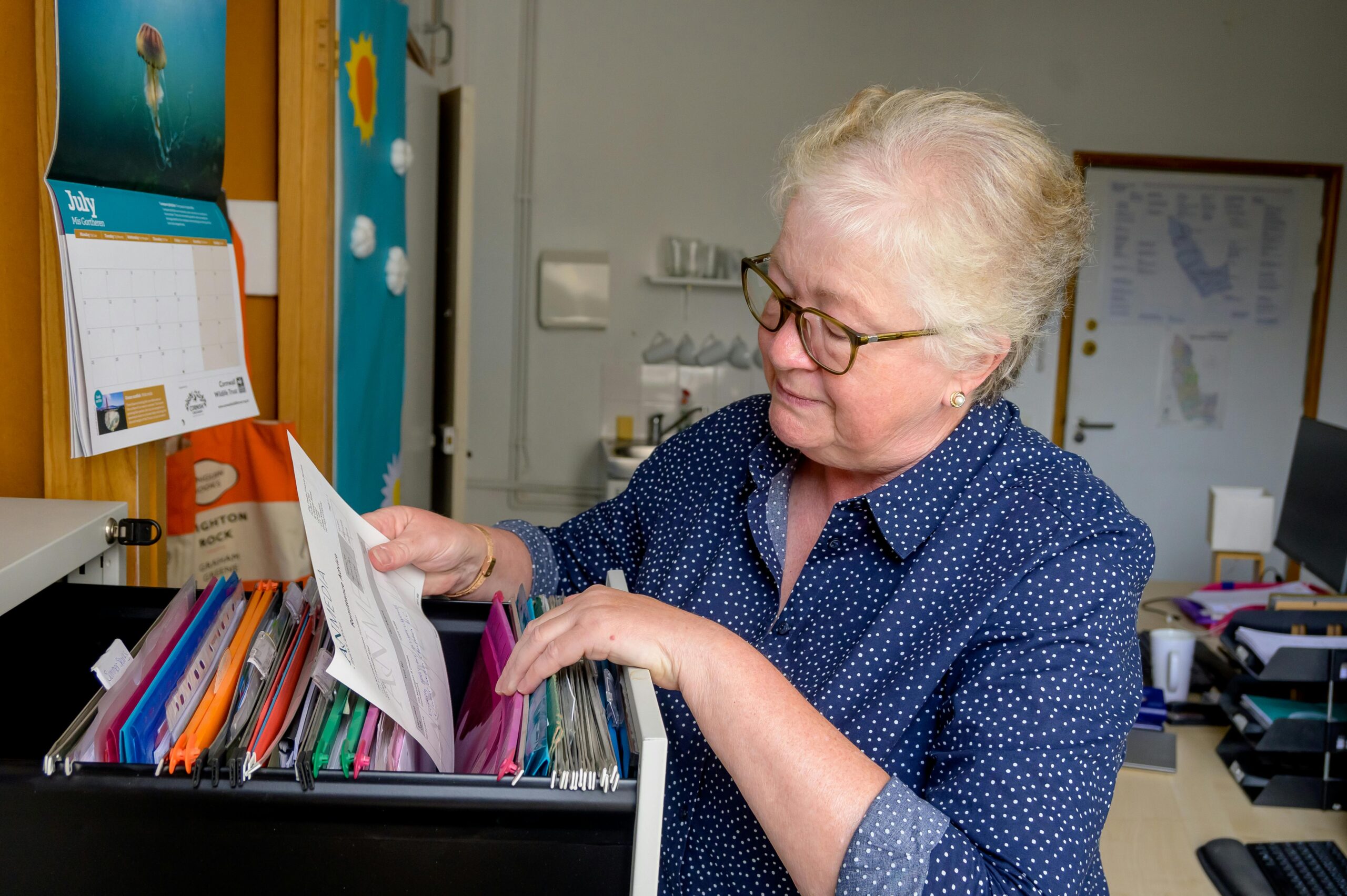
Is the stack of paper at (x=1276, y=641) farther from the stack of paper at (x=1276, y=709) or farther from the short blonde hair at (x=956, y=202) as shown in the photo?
the short blonde hair at (x=956, y=202)

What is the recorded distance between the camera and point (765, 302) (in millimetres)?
1117

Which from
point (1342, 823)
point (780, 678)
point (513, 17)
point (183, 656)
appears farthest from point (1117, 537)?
point (513, 17)

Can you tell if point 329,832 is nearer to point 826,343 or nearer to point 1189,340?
point 826,343

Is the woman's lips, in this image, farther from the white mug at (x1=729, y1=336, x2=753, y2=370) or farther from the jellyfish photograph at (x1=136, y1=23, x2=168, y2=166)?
the white mug at (x1=729, y1=336, x2=753, y2=370)

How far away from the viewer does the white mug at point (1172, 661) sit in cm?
219

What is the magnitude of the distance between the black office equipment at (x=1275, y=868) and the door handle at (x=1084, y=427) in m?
3.28

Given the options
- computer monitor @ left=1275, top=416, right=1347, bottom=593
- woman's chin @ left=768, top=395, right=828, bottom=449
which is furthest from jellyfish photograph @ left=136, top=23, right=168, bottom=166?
computer monitor @ left=1275, top=416, right=1347, bottom=593

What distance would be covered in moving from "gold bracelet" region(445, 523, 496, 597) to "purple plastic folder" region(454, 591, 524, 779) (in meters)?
0.21

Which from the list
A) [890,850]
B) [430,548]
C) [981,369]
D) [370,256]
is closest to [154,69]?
[430,548]

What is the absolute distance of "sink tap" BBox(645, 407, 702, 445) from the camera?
4.48 m

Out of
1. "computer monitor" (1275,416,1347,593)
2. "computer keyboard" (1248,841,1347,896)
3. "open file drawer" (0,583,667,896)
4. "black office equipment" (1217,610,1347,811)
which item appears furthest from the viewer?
"computer monitor" (1275,416,1347,593)

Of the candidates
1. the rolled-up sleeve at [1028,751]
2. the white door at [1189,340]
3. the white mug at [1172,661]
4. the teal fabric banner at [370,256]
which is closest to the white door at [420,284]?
the teal fabric banner at [370,256]

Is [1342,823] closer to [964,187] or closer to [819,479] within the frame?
[819,479]

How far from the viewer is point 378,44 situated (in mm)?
2420
